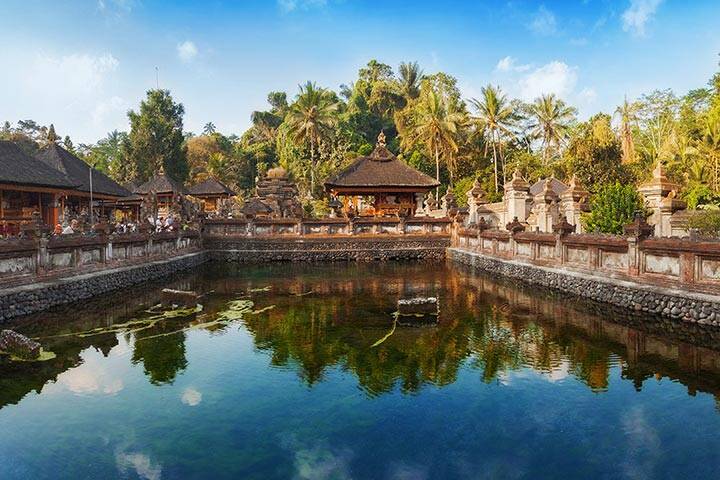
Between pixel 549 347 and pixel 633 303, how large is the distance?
14.1 ft

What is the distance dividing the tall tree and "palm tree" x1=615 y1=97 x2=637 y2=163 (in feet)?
170

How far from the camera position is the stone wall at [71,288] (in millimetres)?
13242

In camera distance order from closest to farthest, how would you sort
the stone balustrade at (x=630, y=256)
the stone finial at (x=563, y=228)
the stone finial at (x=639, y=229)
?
the stone balustrade at (x=630, y=256) → the stone finial at (x=639, y=229) → the stone finial at (x=563, y=228)

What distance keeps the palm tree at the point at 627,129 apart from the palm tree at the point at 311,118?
3204cm

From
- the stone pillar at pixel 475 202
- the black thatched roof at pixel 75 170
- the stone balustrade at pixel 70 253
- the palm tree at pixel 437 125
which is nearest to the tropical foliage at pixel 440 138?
the palm tree at pixel 437 125

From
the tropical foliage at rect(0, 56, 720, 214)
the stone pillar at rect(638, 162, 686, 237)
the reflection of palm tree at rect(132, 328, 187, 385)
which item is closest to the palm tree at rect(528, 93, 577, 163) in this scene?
the tropical foliage at rect(0, 56, 720, 214)

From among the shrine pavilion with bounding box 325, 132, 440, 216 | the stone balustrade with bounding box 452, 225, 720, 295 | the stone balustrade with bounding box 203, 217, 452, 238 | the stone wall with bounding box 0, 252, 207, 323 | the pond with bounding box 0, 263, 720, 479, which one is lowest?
Answer: the pond with bounding box 0, 263, 720, 479

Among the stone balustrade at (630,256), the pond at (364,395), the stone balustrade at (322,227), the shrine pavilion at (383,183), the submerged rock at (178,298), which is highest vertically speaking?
the shrine pavilion at (383,183)

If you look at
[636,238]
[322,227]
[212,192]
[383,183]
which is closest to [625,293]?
[636,238]

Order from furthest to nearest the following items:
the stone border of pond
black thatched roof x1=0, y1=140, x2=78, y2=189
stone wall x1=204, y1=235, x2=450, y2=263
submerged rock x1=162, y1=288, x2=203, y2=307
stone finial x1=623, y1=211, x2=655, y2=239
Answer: stone wall x1=204, y1=235, x2=450, y2=263
black thatched roof x1=0, y1=140, x2=78, y2=189
submerged rock x1=162, y1=288, x2=203, y2=307
stone finial x1=623, y1=211, x2=655, y2=239
the stone border of pond

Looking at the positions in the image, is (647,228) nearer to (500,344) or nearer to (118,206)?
(500,344)

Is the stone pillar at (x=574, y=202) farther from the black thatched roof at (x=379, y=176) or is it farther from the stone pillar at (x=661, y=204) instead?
the black thatched roof at (x=379, y=176)

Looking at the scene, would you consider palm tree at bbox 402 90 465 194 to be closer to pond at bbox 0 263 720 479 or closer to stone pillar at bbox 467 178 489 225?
stone pillar at bbox 467 178 489 225

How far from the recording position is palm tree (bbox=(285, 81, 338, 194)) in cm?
5456
